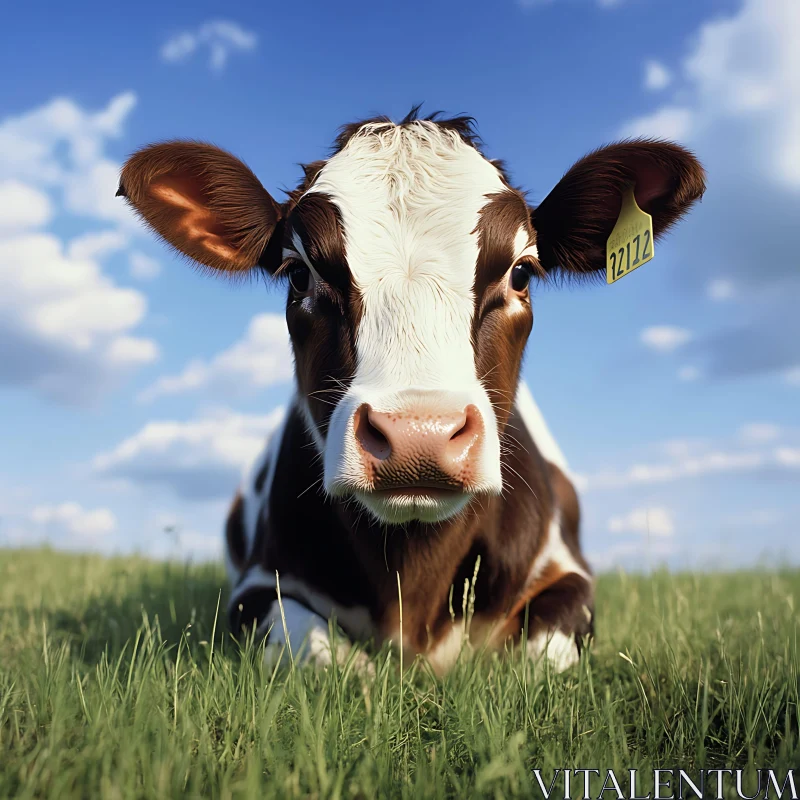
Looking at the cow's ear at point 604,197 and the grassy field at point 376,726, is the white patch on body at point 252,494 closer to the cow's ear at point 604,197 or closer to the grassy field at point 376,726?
the grassy field at point 376,726

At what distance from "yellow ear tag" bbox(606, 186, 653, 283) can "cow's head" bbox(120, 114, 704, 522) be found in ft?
0.45

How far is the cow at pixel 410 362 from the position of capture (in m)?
3.20

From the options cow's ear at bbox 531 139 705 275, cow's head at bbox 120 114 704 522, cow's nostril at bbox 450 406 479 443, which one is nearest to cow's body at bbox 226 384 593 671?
cow's head at bbox 120 114 704 522

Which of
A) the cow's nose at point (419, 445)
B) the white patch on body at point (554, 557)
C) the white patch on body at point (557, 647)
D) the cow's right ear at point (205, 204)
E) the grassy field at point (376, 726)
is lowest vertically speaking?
the grassy field at point (376, 726)

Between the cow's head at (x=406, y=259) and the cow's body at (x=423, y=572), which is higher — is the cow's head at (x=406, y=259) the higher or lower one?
the higher one

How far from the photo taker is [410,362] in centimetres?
330

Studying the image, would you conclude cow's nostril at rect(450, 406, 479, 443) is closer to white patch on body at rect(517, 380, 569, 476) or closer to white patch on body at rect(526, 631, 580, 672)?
white patch on body at rect(526, 631, 580, 672)

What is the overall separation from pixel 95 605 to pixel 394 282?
14.9ft

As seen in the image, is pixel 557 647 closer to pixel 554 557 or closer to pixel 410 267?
pixel 554 557

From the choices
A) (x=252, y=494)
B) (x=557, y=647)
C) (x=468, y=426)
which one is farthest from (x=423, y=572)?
(x=252, y=494)

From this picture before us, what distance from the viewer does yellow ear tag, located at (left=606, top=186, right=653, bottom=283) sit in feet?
13.8

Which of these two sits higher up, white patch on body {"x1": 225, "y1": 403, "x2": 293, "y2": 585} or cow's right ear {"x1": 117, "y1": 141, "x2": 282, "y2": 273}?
cow's right ear {"x1": 117, "y1": 141, "x2": 282, "y2": 273}

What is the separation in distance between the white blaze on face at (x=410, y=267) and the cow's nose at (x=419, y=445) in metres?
0.05

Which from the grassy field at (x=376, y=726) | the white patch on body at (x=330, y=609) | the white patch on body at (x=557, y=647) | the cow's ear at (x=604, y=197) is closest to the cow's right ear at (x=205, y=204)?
the cow's ear at (x=604, y=197)
